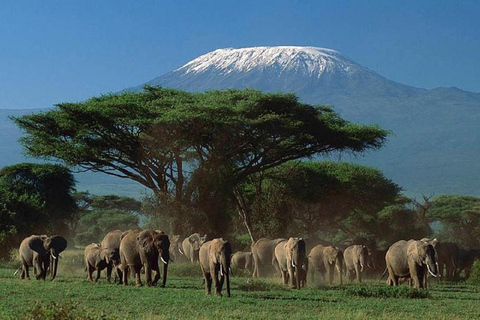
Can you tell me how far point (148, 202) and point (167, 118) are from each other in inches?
252

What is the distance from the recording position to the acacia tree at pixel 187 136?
43.7 m

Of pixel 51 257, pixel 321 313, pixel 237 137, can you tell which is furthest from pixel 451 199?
pixel 321 313

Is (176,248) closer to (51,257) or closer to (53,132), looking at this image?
(53,132)

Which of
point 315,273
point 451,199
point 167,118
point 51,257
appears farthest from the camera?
point 451,199

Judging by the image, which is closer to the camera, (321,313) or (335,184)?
(321,313)

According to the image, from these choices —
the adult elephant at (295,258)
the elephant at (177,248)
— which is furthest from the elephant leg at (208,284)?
the elephant at (177,248)

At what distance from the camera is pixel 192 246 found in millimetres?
42125

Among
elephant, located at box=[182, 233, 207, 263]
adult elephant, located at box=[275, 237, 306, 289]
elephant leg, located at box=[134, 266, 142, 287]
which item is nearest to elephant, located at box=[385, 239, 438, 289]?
adult elephant, located at box=[275, 237, 306, 289]

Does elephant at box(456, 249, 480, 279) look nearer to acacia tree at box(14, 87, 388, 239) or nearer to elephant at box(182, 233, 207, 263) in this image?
acacia tree at box(14, 87, 388, 239)

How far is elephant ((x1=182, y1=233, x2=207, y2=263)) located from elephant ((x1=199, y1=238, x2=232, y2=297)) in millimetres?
15034

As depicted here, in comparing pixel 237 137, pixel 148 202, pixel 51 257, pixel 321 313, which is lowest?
pixel 321 313

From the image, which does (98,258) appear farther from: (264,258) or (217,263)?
(264,258)

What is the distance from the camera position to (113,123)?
43.9 metres

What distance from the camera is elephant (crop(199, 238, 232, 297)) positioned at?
23688 millimetres
